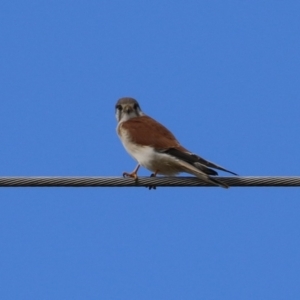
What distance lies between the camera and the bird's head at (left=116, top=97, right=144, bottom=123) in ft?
28.8

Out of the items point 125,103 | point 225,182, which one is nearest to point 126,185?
point 225,182

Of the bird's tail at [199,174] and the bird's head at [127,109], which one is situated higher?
the bird's head at [127,109]

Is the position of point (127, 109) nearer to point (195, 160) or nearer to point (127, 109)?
point (127, 109)

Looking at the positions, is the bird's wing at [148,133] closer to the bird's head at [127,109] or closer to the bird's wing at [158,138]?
the bird's wing at [158,138]

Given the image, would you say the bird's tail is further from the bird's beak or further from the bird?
the bird's beak

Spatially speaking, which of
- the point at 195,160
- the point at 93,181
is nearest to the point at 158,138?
the point at 195,160

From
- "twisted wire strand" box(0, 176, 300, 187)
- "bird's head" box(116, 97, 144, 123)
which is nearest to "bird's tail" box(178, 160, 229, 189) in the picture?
"twisted wire strand" box(0, 176, 300, 187)

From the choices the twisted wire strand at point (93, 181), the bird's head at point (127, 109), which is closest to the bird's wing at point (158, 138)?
the bird's head at point (127, 109)

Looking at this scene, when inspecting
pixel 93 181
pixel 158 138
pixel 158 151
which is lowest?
pixel 93 181

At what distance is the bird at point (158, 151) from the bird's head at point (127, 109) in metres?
0.10

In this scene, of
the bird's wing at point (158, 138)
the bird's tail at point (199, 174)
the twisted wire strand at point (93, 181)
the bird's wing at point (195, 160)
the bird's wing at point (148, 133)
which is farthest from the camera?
the bird's wing at point (148, 133)

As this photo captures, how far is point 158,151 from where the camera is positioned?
7.74 metres

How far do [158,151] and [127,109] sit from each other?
1173 mm

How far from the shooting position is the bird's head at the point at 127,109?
8773 mm
